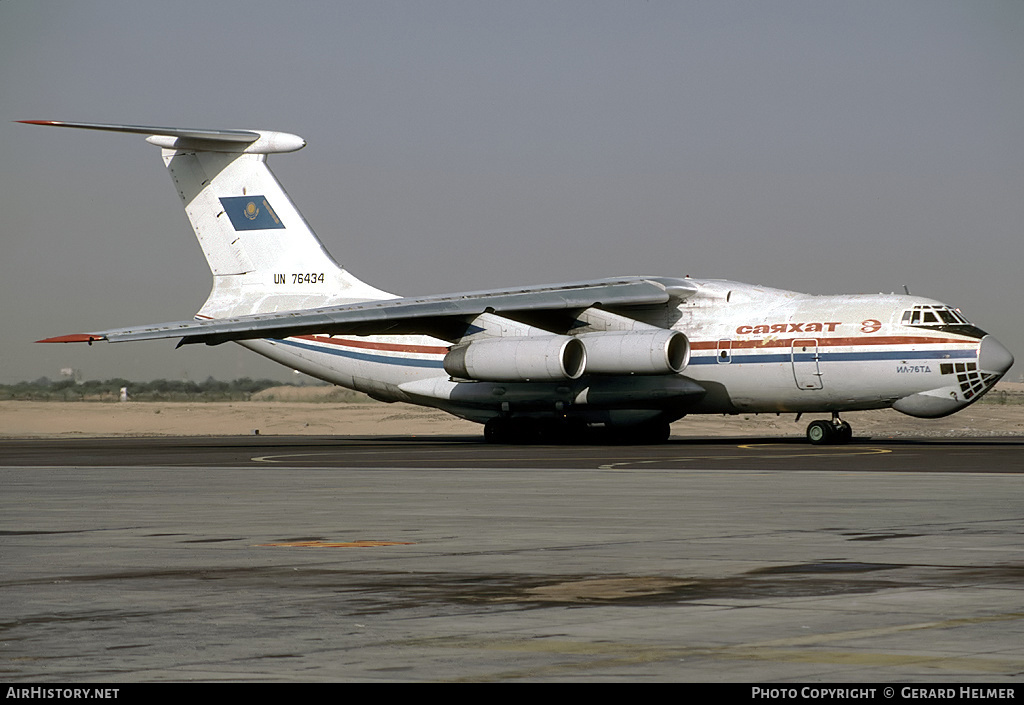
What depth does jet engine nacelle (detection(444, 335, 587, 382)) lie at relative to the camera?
31.4 m

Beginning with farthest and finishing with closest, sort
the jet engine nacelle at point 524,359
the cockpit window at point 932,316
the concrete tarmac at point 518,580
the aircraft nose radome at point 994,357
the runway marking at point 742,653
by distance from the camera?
the jet engine nacelle at point 524,359 < the cockpit window at point 932,316 < the aircraft nose radome at point 994,357 < the concrete tarmac at point 518,580 < the runway marking at point 742,653

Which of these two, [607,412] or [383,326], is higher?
[383,326]

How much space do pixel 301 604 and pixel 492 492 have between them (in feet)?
29.6

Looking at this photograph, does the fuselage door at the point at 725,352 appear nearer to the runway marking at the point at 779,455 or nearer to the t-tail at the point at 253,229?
the runway marking at the point at 779,455

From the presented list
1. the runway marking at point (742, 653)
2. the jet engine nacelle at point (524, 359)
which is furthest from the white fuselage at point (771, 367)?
the runway marking at point (742, 653)

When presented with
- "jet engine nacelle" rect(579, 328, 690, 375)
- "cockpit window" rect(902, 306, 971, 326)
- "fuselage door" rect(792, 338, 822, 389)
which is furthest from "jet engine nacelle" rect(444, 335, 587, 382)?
"cockpit window" rect(902, 306, 971, 326)

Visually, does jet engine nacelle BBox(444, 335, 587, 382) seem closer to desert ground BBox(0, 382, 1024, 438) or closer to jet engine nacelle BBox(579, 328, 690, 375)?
jet engine nacelle BBox(579, 328, 690, 375)

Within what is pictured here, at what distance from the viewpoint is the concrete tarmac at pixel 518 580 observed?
19.6 feet

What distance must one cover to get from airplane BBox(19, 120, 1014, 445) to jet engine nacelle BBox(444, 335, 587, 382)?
4 centimetres

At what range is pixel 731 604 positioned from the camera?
7508 mm

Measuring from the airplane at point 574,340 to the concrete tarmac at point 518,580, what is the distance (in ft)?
39.8

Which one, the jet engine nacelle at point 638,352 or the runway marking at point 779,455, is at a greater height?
the jet engine nacelle at point 638,352
